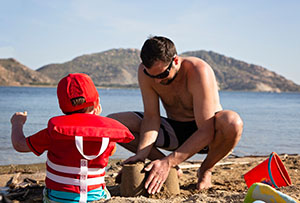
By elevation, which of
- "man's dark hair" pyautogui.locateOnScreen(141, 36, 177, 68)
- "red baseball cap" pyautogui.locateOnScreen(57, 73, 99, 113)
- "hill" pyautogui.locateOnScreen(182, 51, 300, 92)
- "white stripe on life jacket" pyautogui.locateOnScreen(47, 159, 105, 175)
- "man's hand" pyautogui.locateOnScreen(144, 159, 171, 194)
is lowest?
"hill" pyautogui.locateOnScreen(182, 51, 300, 92)

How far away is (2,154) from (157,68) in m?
3.94

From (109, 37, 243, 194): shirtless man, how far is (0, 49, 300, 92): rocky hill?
10184 cm

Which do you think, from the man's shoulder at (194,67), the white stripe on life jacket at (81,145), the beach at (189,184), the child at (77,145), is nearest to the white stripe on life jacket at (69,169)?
the child at (77,145)

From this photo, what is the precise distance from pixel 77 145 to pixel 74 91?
0.36 m

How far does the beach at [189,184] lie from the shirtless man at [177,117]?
0.73 ft

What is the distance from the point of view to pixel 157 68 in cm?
333

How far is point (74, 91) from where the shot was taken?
236 cm

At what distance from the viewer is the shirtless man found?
3248mm

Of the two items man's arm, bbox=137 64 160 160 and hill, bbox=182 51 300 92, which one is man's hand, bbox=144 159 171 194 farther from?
hill, bbox=182 51 300 92

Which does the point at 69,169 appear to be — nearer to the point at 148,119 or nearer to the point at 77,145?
the point at 77,145

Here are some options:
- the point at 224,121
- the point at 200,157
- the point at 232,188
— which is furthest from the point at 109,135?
the point at 200,157

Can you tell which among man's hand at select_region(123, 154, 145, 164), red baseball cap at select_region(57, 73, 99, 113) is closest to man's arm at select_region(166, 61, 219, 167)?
man's hand at select_region(123, 154, 145, 164)

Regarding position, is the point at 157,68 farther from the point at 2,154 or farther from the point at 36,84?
the point at 36,84

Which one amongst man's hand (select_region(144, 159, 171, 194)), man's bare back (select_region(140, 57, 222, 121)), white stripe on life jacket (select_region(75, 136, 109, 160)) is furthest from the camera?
man's bare back (select_region(140, 57, 222, 121))
